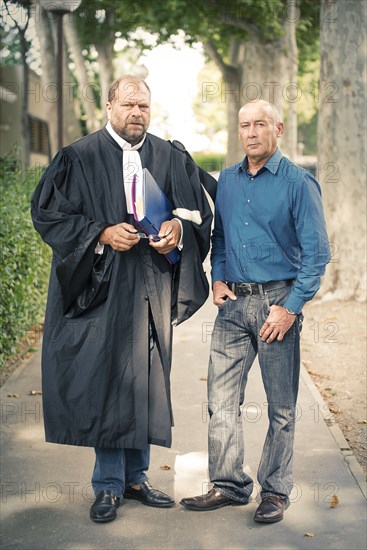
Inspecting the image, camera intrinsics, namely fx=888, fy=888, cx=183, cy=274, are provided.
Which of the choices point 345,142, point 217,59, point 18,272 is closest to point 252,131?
point 18,272

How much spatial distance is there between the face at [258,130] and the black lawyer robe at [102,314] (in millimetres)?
467

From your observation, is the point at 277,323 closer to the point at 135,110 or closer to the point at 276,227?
the point at 276,227

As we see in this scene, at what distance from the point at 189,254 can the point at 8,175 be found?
757 centimetres

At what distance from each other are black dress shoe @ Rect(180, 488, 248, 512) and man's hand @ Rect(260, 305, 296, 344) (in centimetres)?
94

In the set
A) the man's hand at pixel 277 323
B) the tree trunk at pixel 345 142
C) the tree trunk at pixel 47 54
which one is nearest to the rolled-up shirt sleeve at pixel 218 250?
the man's hand at pixel 277 323

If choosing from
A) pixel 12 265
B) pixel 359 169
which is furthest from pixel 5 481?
pixel 359 169

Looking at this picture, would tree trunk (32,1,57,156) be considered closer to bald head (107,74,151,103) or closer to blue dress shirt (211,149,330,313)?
bald head (107,74,151,103)

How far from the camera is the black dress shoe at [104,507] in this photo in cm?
468

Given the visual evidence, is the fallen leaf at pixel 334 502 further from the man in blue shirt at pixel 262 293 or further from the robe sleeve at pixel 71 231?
the robe sleeve at pixel 71 231

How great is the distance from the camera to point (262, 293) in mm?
4680

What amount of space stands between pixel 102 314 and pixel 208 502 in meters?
1.17

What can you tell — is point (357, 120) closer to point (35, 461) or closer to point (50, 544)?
point (35, 461)

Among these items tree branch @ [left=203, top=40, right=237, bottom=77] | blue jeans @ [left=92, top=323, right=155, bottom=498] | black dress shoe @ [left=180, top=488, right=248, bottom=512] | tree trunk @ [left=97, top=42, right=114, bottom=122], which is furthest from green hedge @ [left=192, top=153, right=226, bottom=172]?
tree trunk @ [left=97, top=42, right=114, bottom=122]

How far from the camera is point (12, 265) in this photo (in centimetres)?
767
